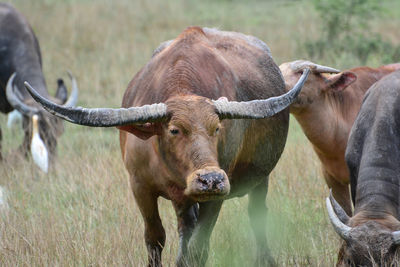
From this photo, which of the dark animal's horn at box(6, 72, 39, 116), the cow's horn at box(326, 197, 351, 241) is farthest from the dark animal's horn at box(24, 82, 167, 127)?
the dark animal's horn at box(6, 72, 39, 116)

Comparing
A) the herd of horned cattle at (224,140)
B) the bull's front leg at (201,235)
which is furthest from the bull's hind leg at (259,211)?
the bull's front leg at (201,235)

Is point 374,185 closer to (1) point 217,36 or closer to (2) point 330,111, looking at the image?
(1) point 217,36

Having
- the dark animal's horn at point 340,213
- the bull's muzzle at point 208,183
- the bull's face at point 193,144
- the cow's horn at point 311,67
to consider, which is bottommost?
the dark animal's horn at point 340,213

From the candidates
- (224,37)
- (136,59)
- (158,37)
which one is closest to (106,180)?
(224,37)

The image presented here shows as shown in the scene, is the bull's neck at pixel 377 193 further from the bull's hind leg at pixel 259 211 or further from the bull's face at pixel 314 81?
the bull's face at pixel 314 81

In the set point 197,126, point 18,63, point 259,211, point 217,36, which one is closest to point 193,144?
point 197,126

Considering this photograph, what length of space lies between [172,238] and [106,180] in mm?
1637

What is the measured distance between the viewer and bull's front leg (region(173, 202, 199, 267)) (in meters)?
5.91

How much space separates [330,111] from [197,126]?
344 centimetres

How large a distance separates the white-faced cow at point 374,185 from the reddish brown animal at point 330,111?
4.31ft

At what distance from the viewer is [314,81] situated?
319 inches

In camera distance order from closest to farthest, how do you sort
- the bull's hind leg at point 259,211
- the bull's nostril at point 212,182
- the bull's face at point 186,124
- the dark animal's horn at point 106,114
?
the bull's nostril at point 212,182 → the bull's face at point 186,124 → the dark animal's horn at point 106,114 → the bull's hind leg at point 259,211

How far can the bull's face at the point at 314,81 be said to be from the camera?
7.98 metres

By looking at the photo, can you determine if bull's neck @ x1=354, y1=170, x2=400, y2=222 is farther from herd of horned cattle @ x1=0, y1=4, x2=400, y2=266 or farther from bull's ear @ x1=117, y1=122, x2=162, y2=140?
bull's ear @ x1=117, y1=122, x2=162, y2=140
